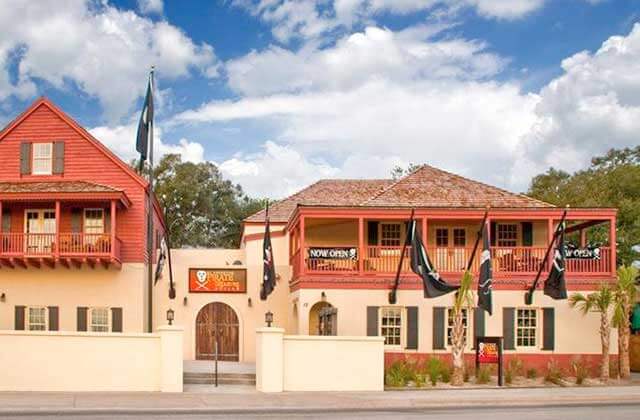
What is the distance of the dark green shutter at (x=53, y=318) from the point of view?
3219 centimetres

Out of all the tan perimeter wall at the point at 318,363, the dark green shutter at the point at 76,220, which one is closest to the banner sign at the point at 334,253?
the tan perimeter wall at the point at 318,363

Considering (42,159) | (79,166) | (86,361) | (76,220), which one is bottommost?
(86,361)

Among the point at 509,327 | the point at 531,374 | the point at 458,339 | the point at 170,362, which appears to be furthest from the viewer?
the point at 509,327

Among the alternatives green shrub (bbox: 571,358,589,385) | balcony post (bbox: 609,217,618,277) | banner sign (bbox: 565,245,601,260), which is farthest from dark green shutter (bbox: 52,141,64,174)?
balcony post (bbox: 609,217,618,277)

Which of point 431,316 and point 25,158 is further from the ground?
point 25,158

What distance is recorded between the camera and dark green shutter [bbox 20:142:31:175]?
3312cm

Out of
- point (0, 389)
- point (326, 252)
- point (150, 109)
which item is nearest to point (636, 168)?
point (326, 252)

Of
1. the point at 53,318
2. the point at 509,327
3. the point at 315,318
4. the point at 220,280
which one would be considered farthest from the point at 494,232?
the point at 53,318

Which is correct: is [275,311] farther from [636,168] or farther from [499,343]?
[636,168]

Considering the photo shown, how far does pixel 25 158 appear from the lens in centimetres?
3319

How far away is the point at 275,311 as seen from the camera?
111 ft

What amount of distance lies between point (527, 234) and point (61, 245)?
659 inches

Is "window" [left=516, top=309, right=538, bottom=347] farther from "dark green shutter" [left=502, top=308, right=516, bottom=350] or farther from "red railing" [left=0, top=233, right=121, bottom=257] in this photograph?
"red railing" [left=0, top=233, right=121, bottom=257]

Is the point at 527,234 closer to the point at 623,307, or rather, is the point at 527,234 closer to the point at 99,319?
the point at 623,307
